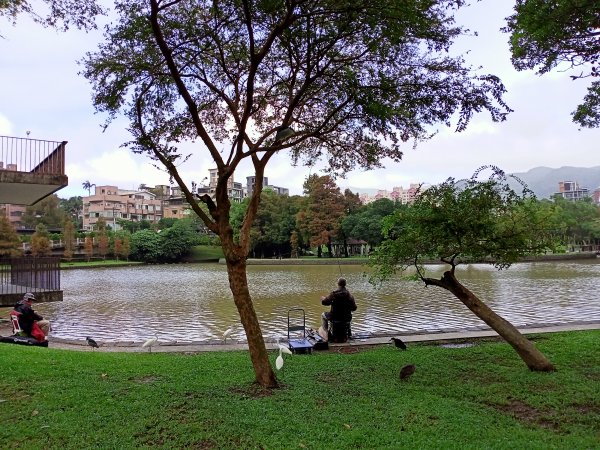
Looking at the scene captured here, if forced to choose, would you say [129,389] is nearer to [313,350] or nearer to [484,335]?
[313,350]

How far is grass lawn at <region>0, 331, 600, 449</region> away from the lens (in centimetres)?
385

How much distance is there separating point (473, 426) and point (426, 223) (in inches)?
103

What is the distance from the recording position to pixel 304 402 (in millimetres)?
4785

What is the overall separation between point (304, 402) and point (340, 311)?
388 cm

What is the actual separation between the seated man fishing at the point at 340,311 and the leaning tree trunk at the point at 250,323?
323cm

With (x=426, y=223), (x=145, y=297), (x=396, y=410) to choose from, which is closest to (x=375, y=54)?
(x=426, y=223)

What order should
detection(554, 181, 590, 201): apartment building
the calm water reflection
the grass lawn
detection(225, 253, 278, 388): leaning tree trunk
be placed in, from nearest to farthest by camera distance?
the grass lawn < detection(225, 253, 278, 388): leaning tree trunk < the calm water reflection < detection(554, 181, 590, 201): apartment building

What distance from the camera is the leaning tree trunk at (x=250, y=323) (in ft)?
17.4

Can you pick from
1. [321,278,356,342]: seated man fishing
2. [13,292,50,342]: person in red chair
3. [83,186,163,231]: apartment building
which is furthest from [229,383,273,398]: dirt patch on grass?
[83,186,163,231]: apartment building

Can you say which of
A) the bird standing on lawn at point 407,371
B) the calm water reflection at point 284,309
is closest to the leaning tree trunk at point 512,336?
the bird standing on lawn at point 407,371

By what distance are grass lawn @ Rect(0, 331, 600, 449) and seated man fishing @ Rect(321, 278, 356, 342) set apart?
57.2 inches

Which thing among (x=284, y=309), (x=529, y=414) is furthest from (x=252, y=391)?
(x=284, y=309)

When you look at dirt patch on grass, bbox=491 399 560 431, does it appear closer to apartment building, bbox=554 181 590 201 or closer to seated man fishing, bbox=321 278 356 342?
seated man fishing, bbox=321 278 356 342

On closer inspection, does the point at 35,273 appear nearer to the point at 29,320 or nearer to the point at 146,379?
the point at 29,320
